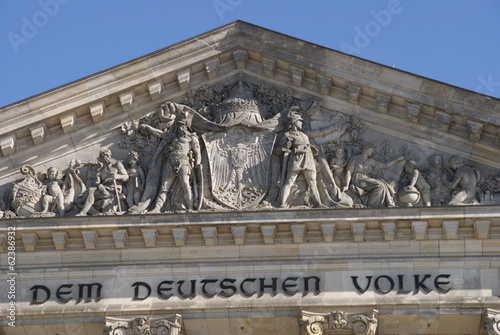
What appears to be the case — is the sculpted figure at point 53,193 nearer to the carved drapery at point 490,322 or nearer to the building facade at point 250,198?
the building facade at point 250,198

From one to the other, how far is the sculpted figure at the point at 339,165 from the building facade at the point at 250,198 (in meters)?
0.03

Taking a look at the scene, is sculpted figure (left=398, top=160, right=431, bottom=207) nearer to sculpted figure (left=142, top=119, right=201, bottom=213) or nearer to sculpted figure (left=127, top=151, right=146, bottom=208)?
sculpted figure (left=142, top=119, right=201, bottom=213)

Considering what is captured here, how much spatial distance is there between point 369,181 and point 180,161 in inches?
144

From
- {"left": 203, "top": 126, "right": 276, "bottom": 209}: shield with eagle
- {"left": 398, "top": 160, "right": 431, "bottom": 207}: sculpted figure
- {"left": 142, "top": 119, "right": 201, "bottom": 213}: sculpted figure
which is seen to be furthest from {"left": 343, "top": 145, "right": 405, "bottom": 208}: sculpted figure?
{"left": 142, "top": 119, "right": 201, "bottom": 213}: sculpted figure

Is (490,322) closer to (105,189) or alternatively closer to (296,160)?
(296,160)

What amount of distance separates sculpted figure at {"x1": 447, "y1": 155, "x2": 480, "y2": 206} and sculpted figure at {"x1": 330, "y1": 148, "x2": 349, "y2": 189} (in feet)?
6.63

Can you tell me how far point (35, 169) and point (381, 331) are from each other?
7.48 metres

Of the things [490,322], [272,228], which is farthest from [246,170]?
[490,322]

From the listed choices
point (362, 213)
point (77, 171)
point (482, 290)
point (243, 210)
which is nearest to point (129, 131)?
point (77, 171)

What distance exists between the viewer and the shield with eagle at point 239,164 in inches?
1072

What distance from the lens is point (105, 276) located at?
26.7 m

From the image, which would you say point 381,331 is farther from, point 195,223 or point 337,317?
point 195,223

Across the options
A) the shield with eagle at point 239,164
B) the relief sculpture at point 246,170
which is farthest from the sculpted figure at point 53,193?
the shield with eagle at point 239,164

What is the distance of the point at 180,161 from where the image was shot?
2736 centimetres
